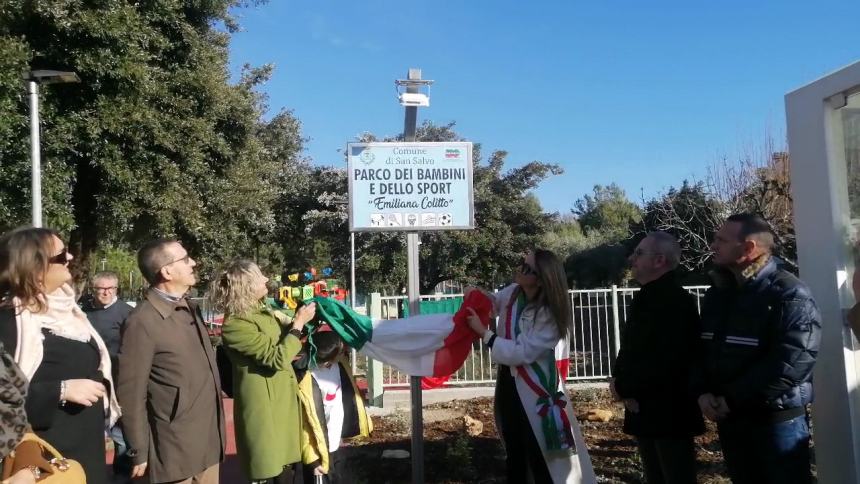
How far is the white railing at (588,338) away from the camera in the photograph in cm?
1006

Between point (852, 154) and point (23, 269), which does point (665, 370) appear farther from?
point (23, 269)

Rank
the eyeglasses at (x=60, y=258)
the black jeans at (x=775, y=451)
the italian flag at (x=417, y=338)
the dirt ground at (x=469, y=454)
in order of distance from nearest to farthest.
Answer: the eyeglasses at (x=60, y=258) < the black jeans at (x=775, y=451) < the italian flag at (x=417, y=338) < the dirt ground at (x=469, y=454)

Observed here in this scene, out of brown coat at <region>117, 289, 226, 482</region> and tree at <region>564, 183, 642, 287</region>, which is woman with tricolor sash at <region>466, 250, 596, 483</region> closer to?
brown coat at <region>117, 289, 226, 482</region>

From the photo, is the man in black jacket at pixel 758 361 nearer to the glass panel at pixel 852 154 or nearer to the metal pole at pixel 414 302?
the glass panel at pixel 852 154

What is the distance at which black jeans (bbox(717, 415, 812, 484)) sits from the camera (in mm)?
3195

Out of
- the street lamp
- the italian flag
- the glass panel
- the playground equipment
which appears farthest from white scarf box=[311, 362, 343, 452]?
the street lamp

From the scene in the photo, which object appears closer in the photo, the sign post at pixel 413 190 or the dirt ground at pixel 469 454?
the sign post at pixel 413 190

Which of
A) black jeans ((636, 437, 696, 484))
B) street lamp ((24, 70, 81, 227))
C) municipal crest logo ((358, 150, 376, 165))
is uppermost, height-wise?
street lamp ((24, 70, 81, 227))

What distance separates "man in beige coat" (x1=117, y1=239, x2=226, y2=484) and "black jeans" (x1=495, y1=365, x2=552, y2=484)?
169 centimetres

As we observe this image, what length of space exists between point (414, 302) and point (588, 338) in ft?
22.6

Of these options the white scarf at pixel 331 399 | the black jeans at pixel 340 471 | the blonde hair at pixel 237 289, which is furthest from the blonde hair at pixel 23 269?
the black jeans at pixel 340 471

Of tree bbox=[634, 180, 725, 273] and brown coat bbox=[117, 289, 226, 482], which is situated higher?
tree bbox=[634, 180, 725, 273]

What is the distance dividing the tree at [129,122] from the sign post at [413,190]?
817cm

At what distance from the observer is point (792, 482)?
3.19m
